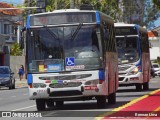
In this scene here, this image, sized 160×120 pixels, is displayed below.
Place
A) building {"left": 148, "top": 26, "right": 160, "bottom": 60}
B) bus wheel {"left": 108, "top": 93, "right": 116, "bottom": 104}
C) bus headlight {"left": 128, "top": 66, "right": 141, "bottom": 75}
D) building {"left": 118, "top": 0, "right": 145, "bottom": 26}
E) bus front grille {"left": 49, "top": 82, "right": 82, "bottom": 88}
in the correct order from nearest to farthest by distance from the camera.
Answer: bus front grille {"left": 49, "top": 82, "right": 82, "bottom": 88}, bus wheel {"left": 108, "top": 93, "right": 116, "bottom": 104}, bus headlight {"left": 128, "top": 66, "right": 141, "bottom": 75}, building {"left": 118, "top": 0, "right": 145, "bottom": 26}, building {"left": 148, "top": 26, "right": 160, "bottom": 60}

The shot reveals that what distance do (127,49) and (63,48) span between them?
41.7 ft

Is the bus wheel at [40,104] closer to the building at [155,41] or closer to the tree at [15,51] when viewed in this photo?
the tree at [15,51]

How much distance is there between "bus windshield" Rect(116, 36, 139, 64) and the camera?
33344mm

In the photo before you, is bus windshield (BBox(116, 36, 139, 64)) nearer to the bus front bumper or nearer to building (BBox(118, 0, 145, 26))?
the bus front bumper

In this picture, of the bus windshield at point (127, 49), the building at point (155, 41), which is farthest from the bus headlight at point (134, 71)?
the building at point (155, 41)

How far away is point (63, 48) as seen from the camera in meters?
21.2

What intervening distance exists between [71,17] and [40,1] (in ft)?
78.1

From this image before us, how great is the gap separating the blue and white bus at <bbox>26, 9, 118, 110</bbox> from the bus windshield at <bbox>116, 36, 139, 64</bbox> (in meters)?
11.4

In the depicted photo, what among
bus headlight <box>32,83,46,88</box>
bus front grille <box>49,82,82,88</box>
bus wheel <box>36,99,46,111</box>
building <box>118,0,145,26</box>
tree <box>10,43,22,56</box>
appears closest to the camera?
bus front grille <box>49,82,82,88</box>

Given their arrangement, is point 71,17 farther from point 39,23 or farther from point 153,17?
point 153,17

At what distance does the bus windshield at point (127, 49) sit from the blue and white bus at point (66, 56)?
37.4ft

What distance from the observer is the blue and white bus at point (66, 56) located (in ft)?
68.5

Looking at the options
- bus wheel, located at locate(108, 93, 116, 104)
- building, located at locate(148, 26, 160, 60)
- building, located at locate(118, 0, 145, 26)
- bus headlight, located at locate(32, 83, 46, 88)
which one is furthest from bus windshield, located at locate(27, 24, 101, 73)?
building, located at locate(148, 26, 160, 60)

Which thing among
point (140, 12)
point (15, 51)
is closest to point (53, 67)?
point (15, 51)
